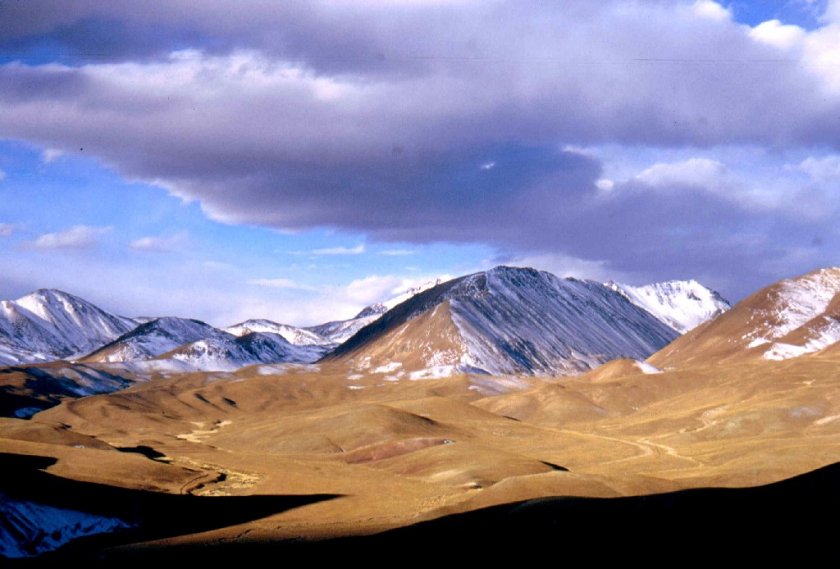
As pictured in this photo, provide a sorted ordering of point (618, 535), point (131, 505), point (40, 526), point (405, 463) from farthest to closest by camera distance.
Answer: point (405, 463) < point (131, 505) < point (40, 526) < point (618, 535)

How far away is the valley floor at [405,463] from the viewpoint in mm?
66062

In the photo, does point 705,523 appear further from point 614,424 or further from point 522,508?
point 614,424

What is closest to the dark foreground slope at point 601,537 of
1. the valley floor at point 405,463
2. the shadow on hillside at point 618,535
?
the shadow on hillside at point 618,535

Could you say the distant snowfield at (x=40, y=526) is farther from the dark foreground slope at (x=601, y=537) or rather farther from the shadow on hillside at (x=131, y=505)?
the dark foreground slope at (x=601, y=537)

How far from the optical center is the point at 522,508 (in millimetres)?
56906

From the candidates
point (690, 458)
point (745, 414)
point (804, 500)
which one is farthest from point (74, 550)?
point (745, 414)

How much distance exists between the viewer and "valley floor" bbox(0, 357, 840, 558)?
2601 inches

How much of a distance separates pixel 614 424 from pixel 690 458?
67820 mm

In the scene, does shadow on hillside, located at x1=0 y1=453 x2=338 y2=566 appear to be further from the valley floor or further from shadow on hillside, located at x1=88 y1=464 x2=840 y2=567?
shadow on hillside, located at x1=88 y1=464 x2=840 y2=567

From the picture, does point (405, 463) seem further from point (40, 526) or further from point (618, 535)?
point (618, 535)

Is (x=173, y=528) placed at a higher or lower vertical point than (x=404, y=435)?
lower

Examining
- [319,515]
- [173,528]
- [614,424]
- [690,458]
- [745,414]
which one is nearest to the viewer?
[173,528]

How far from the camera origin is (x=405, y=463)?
368ft

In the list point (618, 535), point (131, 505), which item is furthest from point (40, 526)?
point (618, 535)
